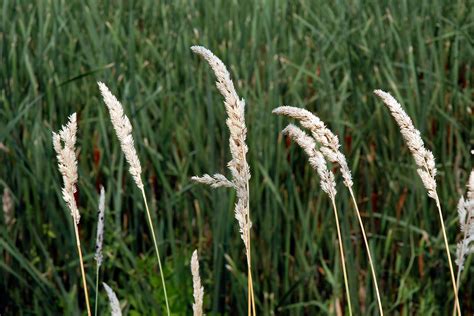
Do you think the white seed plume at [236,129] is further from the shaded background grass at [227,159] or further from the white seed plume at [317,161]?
the shaded background grass at [227,159]

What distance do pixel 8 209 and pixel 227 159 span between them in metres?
0.51

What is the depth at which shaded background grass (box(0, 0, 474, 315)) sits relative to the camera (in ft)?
6.46

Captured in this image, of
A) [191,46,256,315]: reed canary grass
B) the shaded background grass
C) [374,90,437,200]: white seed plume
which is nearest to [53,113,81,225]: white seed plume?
[191,46,256,315]: reed canary grass

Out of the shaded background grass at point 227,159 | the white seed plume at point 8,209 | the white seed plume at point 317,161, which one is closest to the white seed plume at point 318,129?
the white seed plume at point 317,161

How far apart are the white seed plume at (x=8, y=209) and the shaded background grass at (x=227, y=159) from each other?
0.08 ft

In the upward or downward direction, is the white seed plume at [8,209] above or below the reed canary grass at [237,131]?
below

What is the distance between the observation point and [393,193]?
2.21 meters

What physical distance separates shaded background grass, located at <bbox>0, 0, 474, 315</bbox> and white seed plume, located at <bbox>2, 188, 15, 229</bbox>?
2 cm

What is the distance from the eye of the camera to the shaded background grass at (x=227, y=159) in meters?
1.97

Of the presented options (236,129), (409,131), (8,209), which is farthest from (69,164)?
(8,209)

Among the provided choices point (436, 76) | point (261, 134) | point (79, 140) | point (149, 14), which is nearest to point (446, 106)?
point (436, 76)

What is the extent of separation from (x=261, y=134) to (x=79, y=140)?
569mm

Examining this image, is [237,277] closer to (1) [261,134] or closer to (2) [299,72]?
(1) [261,134]

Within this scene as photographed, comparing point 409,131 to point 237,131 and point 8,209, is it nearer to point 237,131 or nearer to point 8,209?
point 237,131
